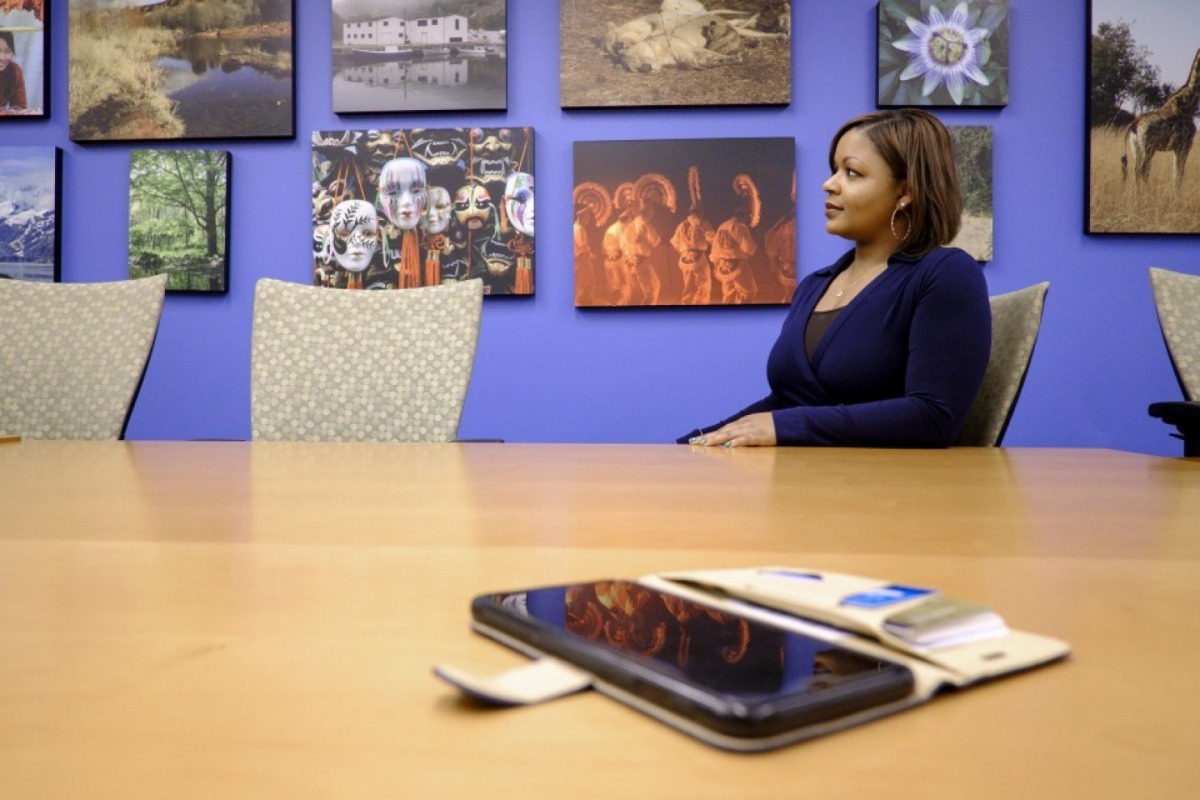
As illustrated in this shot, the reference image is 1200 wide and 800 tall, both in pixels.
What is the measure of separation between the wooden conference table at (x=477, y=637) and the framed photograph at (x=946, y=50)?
2.55 m

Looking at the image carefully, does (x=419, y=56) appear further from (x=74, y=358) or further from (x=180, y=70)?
(x=74, y=358)

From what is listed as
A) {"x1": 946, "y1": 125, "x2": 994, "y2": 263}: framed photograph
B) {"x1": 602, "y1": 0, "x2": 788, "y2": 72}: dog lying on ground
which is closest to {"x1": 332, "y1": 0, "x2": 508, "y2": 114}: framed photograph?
{"x1": 602, "y1": 0, "x2": 788, "y2": 72}: dog lying on ground

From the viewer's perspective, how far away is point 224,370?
10.7 ft

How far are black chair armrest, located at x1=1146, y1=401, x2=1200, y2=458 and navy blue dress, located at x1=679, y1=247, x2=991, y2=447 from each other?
37 centimetres

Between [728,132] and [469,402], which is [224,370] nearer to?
[469,402]

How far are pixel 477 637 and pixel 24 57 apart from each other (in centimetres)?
382

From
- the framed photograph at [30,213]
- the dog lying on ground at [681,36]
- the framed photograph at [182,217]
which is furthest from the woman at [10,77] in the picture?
the dog lying on ground at [681,36]

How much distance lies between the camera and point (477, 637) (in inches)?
14.4

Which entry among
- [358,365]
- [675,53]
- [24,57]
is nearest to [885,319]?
[358,365]

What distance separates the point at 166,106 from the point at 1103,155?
130 inches

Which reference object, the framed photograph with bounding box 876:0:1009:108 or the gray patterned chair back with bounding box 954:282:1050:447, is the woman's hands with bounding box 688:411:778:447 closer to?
the gray patterned chair back with bounding box 954:282:1050:447

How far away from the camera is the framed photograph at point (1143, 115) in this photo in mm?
3041

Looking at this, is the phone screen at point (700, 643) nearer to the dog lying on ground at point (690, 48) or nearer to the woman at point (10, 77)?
the dog lying on ground at point (690, 48)

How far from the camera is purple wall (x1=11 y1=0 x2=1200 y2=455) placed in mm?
3096
